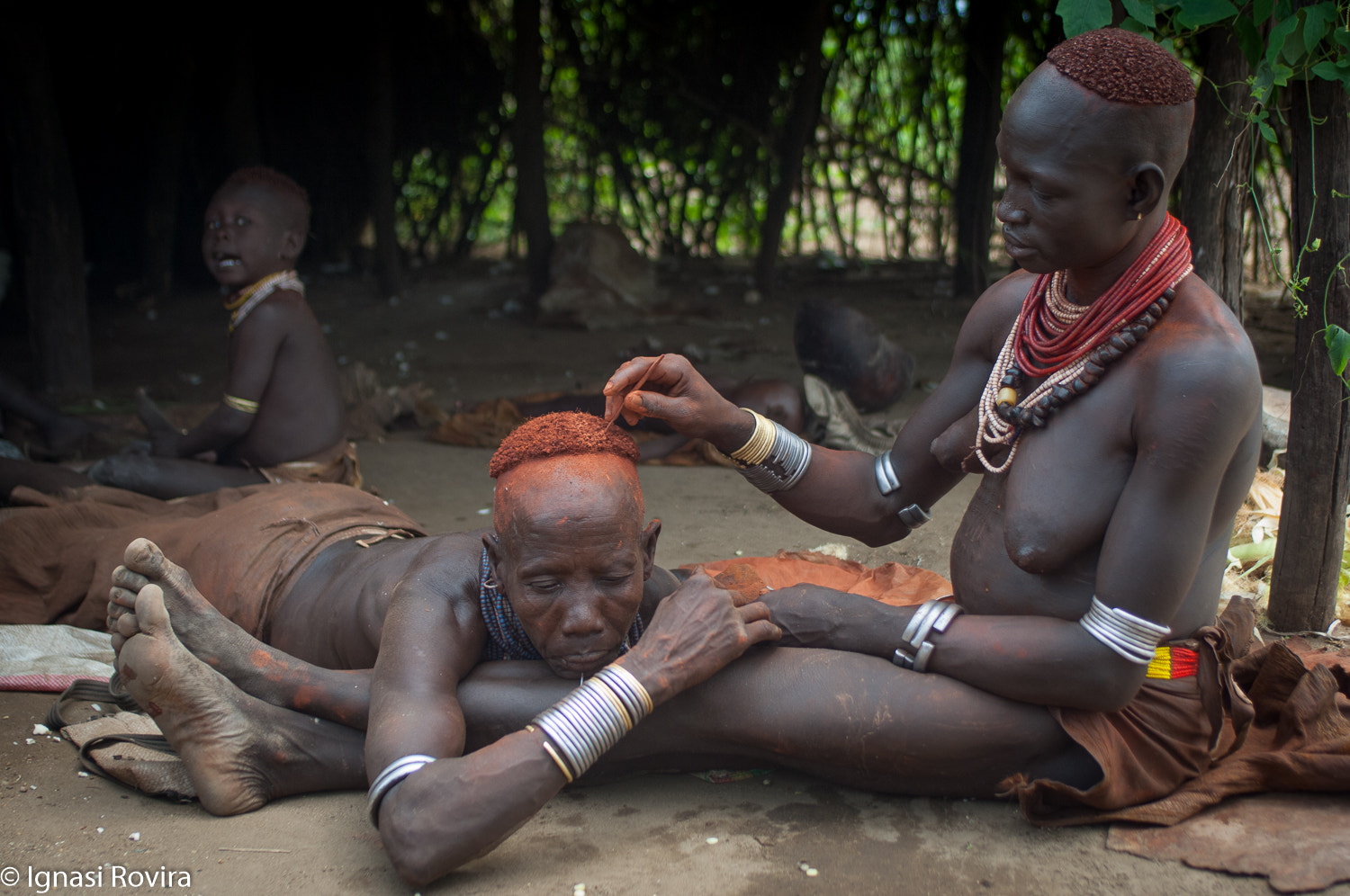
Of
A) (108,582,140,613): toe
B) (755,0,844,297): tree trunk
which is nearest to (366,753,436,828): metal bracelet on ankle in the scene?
(108,582,140,613): toe

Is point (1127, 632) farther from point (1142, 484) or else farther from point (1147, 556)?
point (1142, 484)

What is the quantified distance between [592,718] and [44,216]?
19.9ft

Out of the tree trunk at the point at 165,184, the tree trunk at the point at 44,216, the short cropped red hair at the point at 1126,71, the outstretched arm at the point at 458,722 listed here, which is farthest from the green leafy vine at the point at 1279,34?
the tree trunk at the point at 165,184

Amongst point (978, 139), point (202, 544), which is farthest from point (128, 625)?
point (978, 139)

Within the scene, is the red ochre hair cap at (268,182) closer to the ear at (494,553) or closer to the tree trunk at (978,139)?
the ear at (494,553)

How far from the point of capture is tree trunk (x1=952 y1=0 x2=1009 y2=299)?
8617 mm

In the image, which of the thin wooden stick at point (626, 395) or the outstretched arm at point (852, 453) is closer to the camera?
the thin wooden stick at point (626, 395)

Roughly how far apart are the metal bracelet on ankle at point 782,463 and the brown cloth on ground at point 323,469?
2348 mm

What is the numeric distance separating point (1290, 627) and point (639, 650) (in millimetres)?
2187

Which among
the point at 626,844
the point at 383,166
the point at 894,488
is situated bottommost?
the point at 626,844

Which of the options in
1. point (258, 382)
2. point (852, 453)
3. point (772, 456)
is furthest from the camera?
point (258, 382)

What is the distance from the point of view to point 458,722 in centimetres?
215

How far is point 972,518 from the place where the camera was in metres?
2.36

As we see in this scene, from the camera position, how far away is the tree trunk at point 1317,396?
2.88 m
